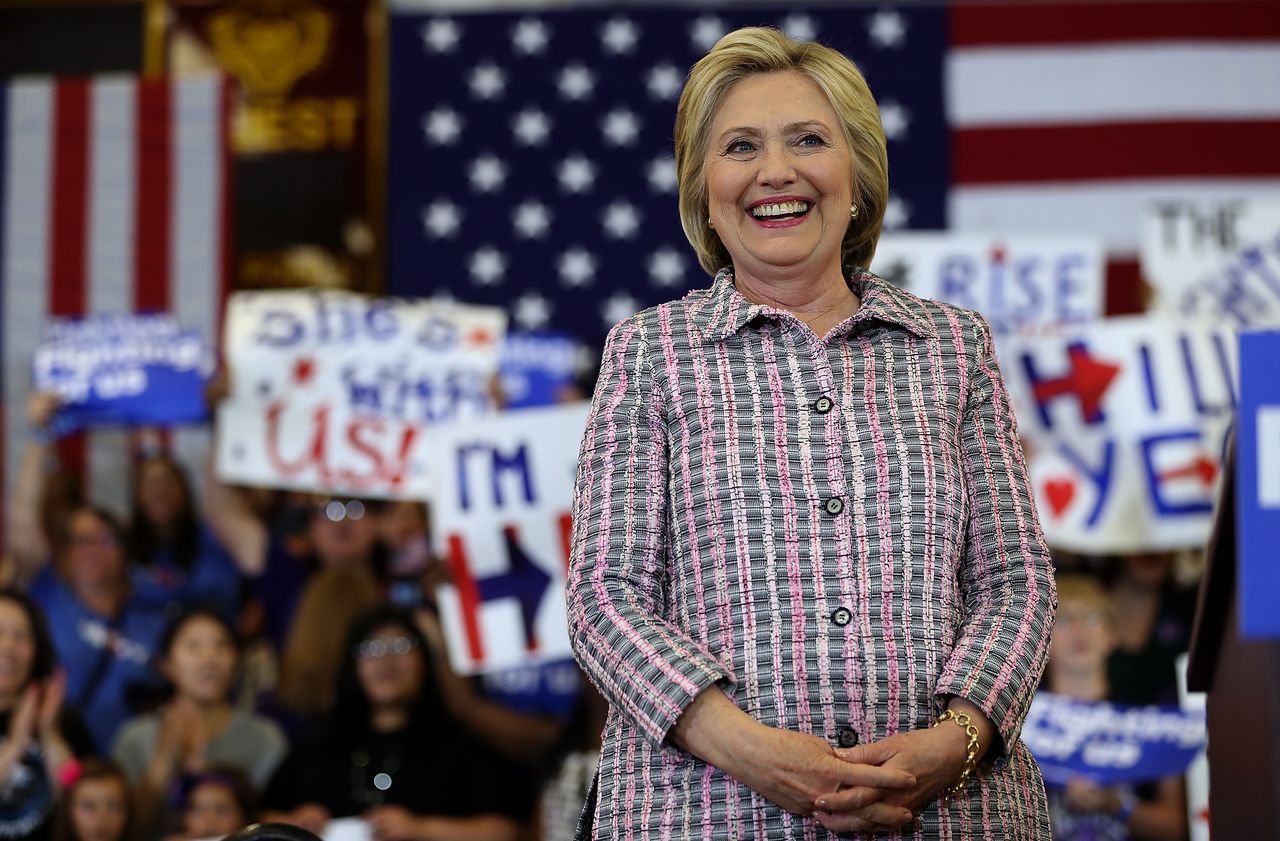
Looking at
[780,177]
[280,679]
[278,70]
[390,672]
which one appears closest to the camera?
[780,177]

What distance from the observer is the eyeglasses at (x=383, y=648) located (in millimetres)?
4406

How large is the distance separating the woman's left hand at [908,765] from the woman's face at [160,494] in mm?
3971

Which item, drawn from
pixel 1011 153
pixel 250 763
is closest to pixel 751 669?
pixel 250 763

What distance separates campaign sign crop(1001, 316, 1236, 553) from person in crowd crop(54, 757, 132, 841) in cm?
250

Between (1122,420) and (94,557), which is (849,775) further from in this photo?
(94,557)

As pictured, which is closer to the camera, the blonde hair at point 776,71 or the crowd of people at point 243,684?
the blonde hair at point 776,71

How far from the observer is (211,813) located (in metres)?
4.39

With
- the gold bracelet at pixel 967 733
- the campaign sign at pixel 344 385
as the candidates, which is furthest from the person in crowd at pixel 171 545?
the gold bracelet at pixel 967 733

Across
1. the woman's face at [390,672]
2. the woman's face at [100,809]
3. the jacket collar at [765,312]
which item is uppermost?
the jacket collar at [765,312]

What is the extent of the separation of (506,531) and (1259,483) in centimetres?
326

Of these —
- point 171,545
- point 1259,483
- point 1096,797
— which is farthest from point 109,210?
point 1259,483

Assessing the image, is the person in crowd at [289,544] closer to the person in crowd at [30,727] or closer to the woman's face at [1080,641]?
the person in crowd at [30,727]

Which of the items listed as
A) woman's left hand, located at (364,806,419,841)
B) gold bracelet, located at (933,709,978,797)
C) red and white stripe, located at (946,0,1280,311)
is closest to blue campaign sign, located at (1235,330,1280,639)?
gold bracelet, located at (933,709,978,797)

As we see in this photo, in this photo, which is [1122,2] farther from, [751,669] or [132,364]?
[751,669]
